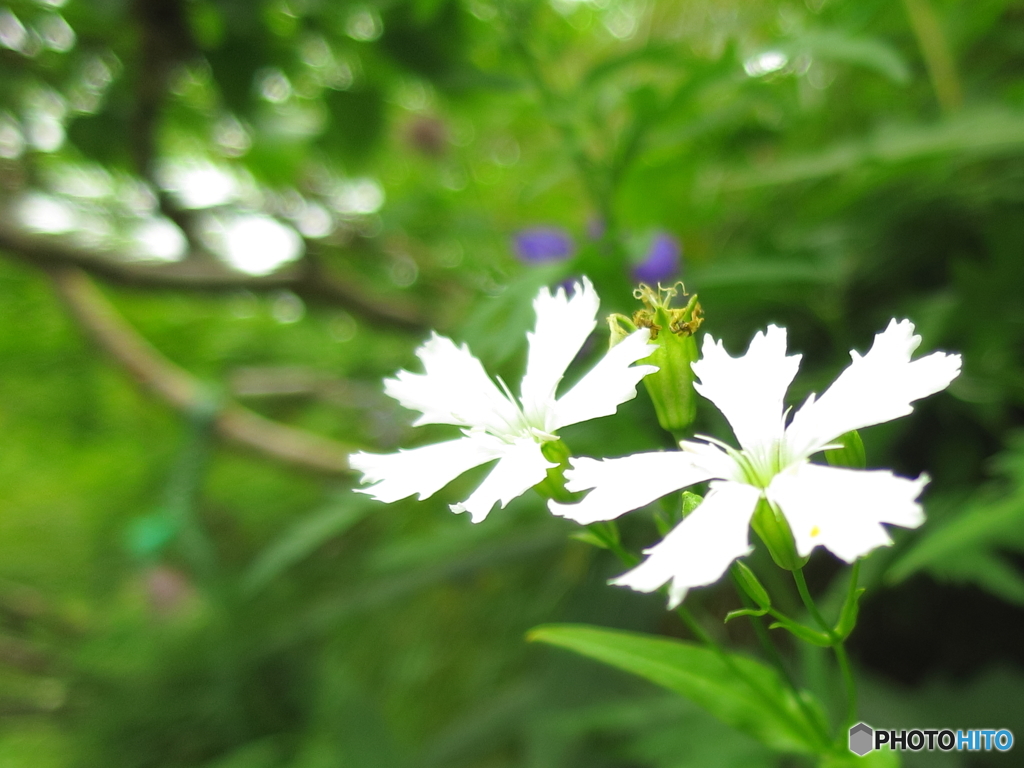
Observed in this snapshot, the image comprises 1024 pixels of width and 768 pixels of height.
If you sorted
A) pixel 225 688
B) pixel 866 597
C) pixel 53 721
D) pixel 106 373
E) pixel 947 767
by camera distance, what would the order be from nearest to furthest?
1. pixel 947 767
2. pixel 866 597
3. pixel 225 688
4. pixel 53 721
5. pixel 106 373

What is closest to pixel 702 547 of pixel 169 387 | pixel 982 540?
pixel 982 540

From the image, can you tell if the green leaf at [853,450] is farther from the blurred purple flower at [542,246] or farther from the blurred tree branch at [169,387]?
the blurred tree branch at [169,387]

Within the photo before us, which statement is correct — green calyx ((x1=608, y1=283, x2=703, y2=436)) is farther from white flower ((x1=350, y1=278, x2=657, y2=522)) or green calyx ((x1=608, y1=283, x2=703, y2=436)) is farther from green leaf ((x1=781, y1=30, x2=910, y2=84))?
green leaf ((x1=781, y1=30, x2=910, y2=84))

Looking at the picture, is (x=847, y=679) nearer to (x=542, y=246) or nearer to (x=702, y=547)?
(x=702, y=547)

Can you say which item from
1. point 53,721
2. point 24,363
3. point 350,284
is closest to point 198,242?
point 350,284

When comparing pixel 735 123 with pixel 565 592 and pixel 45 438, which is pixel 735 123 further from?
pixel 45 438

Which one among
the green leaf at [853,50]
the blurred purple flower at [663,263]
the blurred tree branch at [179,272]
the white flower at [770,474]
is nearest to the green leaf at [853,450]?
the white flower at [770,474]

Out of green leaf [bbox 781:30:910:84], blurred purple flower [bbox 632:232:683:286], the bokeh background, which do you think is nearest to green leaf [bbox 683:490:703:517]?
the bokeh background
